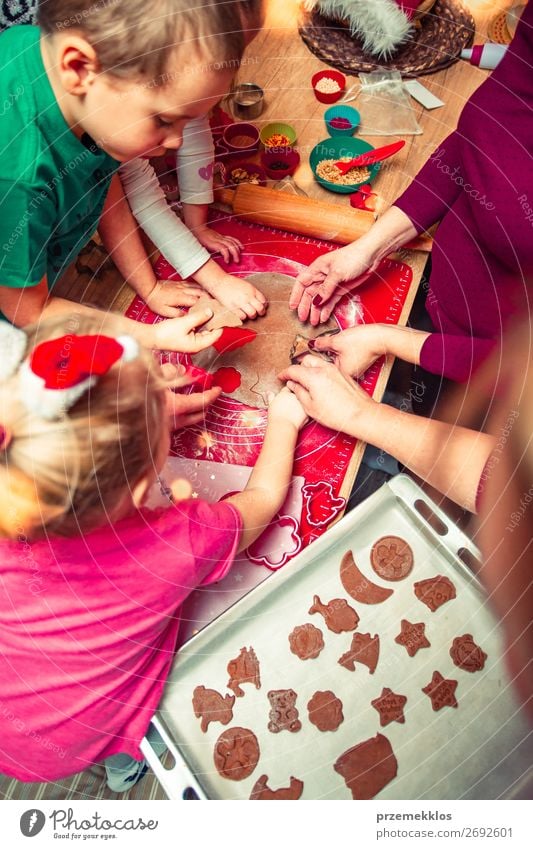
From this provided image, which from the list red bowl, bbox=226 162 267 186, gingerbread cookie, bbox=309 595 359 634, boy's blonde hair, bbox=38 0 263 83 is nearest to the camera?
boy's blonde hair, bbox=38 0 263 83

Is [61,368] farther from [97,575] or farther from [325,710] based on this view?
[325,710]

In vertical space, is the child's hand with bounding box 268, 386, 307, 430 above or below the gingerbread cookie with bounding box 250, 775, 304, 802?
above

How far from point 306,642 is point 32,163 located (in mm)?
514

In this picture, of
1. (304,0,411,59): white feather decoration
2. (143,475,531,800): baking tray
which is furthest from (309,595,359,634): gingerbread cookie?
(304,0,411,59): white feather decoration

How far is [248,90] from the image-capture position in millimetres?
833

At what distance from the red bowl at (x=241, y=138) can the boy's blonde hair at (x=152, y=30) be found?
28cm

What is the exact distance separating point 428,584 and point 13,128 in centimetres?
58

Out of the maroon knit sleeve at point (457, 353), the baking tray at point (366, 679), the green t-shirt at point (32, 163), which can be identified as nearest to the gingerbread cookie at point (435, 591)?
the baking tray at point (366, 679)

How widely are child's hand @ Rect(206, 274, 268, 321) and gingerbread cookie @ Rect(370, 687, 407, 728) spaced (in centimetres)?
→ 41

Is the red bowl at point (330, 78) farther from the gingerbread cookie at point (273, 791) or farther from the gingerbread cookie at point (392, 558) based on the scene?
the gingerbread cookie at point (273, 791)

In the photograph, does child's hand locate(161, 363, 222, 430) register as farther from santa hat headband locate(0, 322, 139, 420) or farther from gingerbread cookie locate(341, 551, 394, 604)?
gingerbread cookie locate(341, 551, 394, 604)

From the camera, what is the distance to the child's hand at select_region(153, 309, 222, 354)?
2.21 feet
